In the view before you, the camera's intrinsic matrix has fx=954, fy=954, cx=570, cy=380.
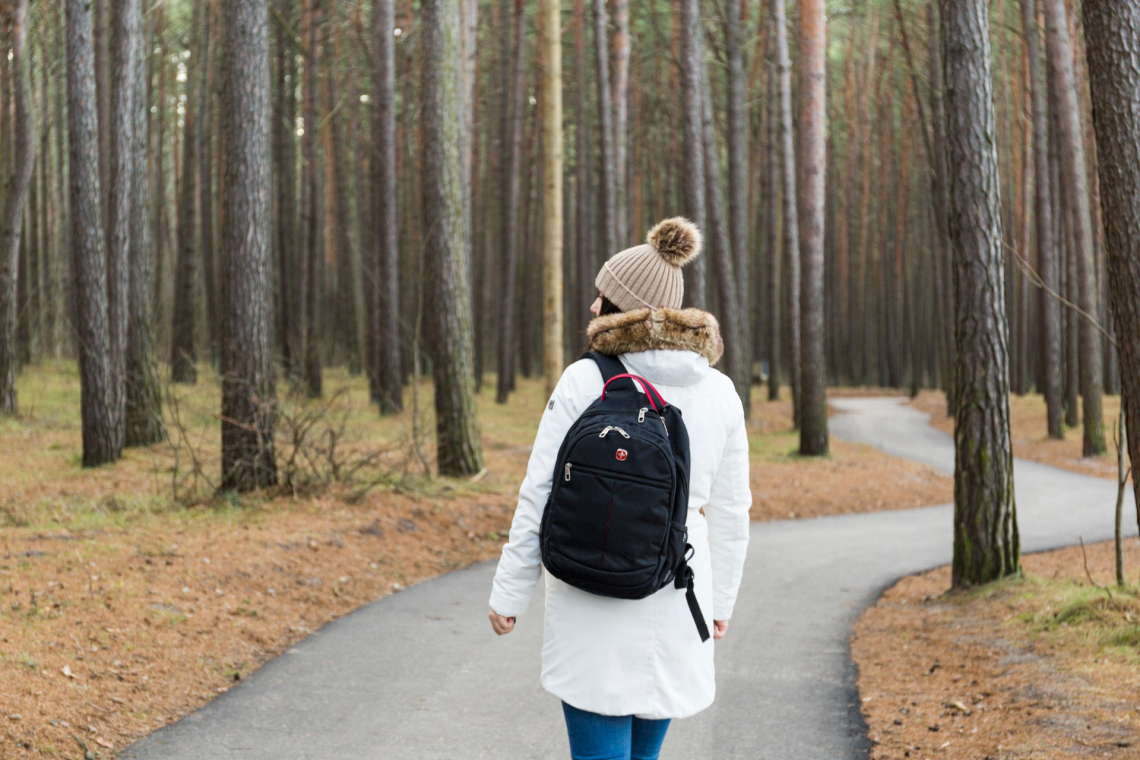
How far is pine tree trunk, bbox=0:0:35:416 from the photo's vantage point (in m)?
16.4

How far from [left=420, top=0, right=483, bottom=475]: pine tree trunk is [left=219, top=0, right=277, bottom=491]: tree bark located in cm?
244

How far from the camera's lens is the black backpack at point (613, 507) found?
245 cm

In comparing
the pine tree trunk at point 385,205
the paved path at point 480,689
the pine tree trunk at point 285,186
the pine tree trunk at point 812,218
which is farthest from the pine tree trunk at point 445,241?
the pine tree trunk at point 285,186

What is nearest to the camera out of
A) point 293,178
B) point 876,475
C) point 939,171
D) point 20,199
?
point 876,475

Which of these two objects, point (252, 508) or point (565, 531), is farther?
point (252, 508)

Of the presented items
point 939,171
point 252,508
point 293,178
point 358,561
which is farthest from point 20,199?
point 939,171

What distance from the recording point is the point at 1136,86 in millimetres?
4801

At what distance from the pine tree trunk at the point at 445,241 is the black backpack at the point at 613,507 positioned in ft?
30.2

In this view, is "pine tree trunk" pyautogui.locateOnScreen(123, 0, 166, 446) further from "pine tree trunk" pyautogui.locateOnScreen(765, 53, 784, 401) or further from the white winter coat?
"pine tree trunk" pyautogui.locateOnScreen(765, 53, 784, 401)

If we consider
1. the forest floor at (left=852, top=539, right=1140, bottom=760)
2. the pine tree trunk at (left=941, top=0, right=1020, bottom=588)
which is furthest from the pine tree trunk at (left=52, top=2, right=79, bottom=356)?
the forest floor at (left=852, top=539, right=1140, bottom=760)

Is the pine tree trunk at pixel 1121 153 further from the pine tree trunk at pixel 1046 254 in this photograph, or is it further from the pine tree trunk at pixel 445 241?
the pine tree trunk at pixel 1046 254

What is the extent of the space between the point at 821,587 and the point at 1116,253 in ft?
13.5

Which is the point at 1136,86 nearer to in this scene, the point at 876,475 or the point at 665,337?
the point at 665,337

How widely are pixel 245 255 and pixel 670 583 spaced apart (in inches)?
317
